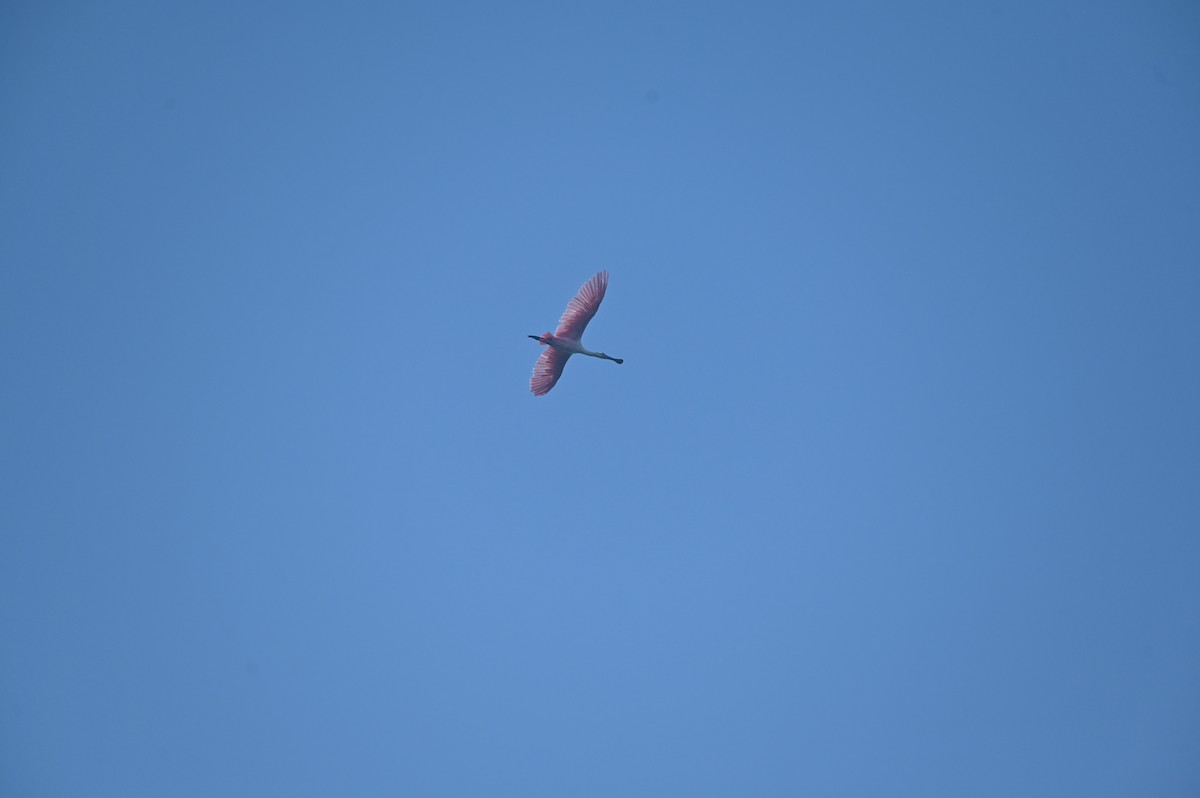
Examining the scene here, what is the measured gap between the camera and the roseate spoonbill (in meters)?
19.7

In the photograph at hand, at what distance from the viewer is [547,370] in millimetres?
21109

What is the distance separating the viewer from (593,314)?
2008 centimetres

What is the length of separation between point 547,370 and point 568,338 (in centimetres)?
109

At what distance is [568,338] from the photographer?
66.8 ft

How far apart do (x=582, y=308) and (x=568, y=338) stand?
791 millimetres

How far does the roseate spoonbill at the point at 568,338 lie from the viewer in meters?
19.7

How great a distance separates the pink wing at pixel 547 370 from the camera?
20891 mm

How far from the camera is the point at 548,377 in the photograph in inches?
834

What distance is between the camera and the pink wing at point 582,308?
19.6m

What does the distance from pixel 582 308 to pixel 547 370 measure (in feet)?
6.15

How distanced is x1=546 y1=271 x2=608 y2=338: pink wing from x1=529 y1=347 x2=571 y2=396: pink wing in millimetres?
694

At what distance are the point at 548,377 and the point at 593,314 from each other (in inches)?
76.3

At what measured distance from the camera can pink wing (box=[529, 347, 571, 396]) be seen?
822 inches
